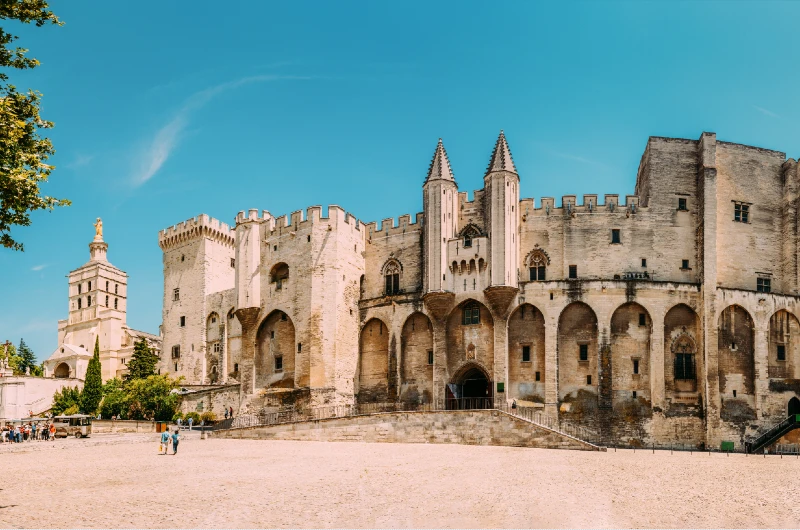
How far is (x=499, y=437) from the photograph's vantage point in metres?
38.2

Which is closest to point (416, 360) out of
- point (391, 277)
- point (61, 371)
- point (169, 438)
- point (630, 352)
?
point (391, 277)

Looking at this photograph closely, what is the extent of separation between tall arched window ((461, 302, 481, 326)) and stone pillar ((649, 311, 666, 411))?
9.85 meters

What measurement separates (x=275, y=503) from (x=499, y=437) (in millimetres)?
20111

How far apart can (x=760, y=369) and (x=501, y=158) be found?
1887 centimetres

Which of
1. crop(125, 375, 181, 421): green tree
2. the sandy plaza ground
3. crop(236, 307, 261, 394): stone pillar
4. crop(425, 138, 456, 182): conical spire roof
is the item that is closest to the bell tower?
crop(425, 138, 456, 182): conical spire roof

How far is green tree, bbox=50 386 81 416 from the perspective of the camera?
63250 millimetres

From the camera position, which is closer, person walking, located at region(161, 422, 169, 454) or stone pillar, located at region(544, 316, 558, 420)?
person walking, located at region(161, 422, 169, 454)

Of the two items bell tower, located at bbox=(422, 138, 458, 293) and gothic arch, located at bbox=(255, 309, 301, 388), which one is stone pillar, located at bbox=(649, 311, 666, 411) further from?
gothic arch, located at bbox=(255, 309, 301, 388)

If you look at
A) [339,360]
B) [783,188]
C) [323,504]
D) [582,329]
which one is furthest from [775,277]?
[323,504]

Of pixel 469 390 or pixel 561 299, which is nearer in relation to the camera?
pixel 561 299

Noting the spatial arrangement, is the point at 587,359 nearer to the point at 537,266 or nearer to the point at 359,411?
the point at 537,266

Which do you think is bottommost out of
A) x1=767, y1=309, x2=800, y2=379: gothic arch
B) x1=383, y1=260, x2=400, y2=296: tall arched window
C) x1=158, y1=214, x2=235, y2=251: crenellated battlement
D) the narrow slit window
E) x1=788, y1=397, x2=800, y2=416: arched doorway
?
x1=788, y1=397, x2=800, y2=416: arched doorway

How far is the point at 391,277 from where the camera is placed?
51.2 meters

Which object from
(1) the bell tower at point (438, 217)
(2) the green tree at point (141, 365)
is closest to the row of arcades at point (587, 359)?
(1) the bell tower at point (438, 217)
